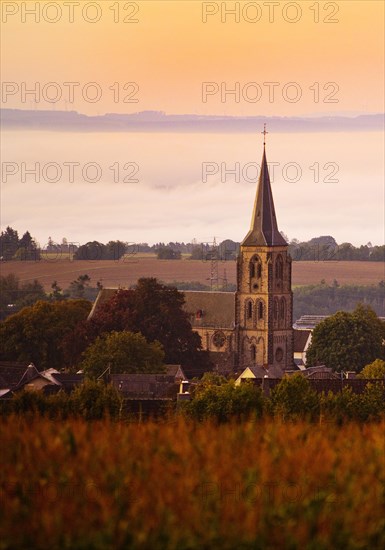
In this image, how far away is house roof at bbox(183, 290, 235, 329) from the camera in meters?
161

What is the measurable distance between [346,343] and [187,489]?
328 feet

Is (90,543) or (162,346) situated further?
(162,346)

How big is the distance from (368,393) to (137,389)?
24.3m

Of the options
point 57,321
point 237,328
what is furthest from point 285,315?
point 57,321

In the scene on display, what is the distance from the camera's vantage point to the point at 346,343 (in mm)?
141875

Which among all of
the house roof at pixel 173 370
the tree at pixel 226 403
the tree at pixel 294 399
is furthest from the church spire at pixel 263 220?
the tree at pixel 226 403

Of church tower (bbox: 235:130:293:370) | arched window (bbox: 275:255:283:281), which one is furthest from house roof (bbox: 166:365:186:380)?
arched window (bbox: 275:255:283:281)

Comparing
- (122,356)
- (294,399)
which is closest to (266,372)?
(122,356)

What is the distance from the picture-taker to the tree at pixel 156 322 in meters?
137

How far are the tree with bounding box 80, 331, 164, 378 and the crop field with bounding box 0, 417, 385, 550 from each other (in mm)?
66079

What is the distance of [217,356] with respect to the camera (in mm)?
155875

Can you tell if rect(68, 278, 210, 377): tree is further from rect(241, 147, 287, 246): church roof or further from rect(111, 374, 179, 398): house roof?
rect(111, 374, 179, 398): house roof

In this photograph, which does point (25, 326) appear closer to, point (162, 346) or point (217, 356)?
point (162, 346)

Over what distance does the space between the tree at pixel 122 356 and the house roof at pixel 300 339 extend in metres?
48.9
